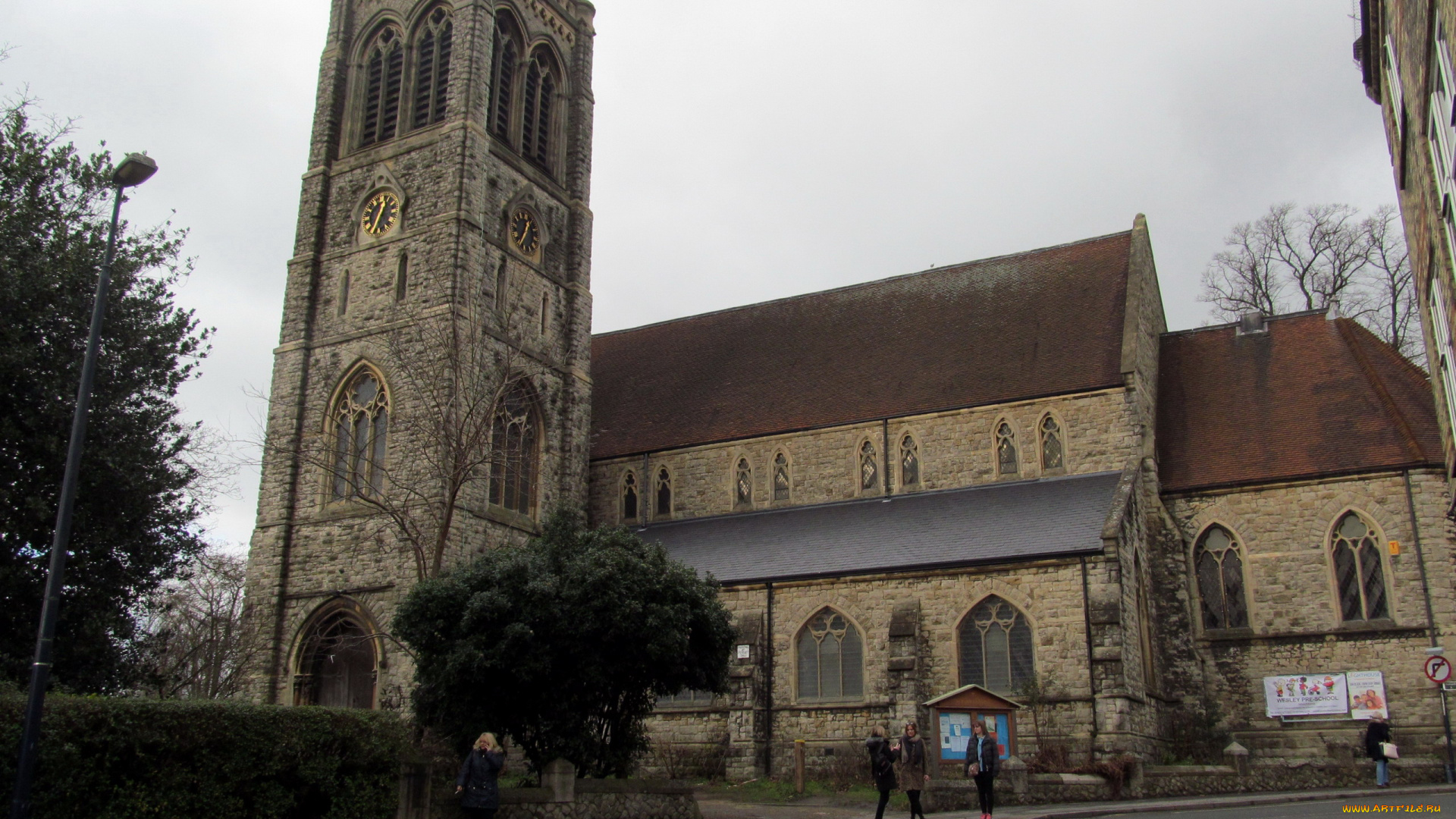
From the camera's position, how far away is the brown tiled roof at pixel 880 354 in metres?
27.8

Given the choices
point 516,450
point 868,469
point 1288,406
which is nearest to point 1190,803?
point 1288,406

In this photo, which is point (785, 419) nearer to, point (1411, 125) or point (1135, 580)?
point (1135, 580)

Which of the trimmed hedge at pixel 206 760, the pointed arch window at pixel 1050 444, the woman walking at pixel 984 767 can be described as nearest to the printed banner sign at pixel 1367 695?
the pointed arch window at pixel 1050 444

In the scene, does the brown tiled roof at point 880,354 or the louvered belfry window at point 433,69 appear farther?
the louvered belfry window at point 433,69

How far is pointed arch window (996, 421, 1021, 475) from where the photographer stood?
87.6 ft

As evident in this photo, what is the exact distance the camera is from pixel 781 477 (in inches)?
1152

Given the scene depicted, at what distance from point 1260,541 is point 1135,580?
3549 mm

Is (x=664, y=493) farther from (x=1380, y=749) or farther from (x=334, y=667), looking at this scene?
(x=1380, y=749)

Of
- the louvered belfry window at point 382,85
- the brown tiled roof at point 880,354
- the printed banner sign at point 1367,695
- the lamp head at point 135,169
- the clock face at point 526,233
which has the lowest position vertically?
the printed banner sign at point 1367,695

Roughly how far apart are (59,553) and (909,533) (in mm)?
17560

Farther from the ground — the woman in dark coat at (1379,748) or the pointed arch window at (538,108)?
the pointed arch window at (538,108)

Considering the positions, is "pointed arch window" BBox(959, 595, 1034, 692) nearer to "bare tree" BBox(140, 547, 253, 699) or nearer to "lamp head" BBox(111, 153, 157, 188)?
"bare tree" BBox(140, 547, 253, 699)

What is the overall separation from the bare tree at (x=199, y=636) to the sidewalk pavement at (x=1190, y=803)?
1396 centimetres

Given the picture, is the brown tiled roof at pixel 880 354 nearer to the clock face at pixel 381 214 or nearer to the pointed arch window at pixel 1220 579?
the pointed arch window at pixel 1220 579
